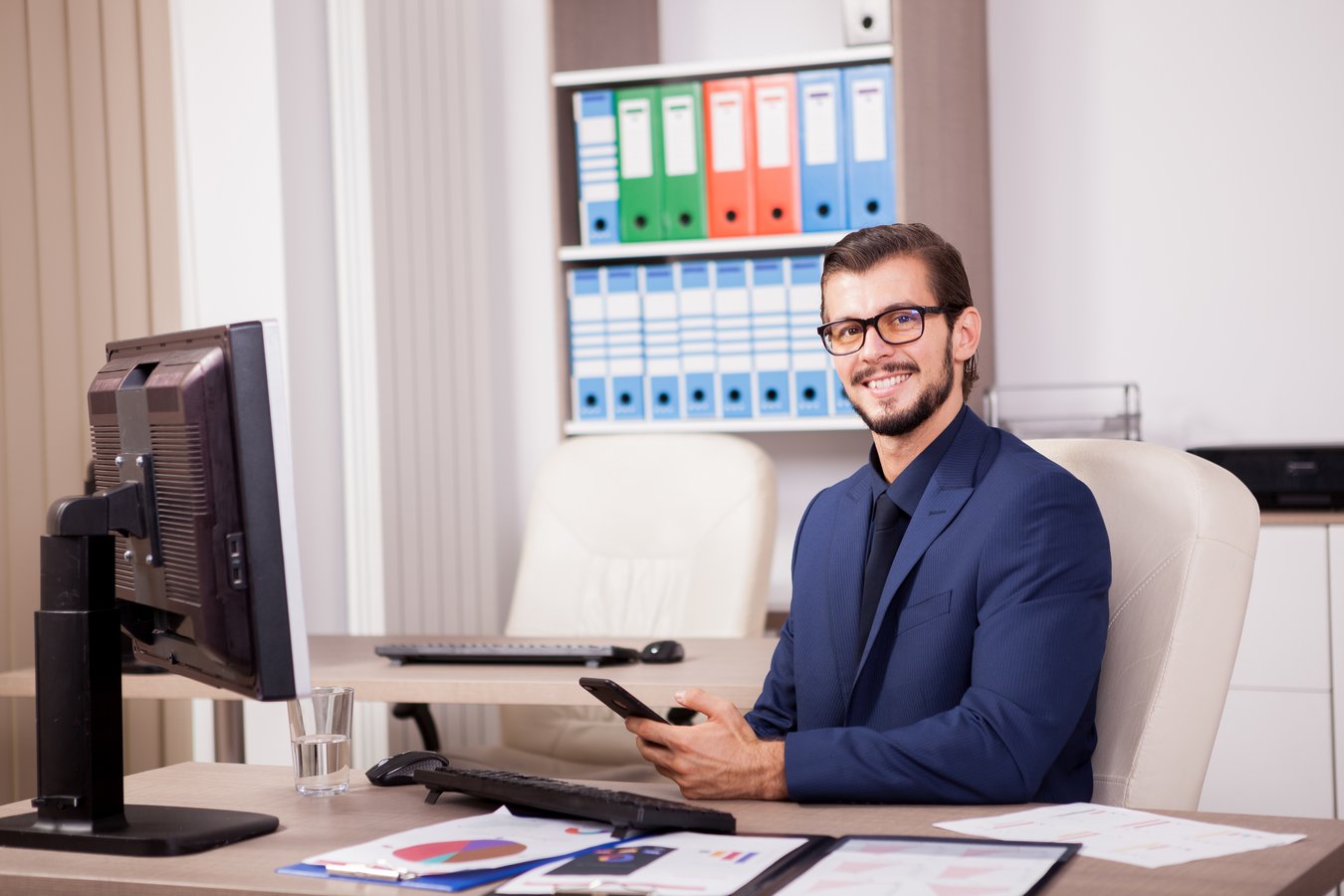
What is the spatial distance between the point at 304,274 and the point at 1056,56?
187 centimetres

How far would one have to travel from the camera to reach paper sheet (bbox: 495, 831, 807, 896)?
1.05 metres

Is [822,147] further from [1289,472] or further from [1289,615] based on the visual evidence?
[1289,615]

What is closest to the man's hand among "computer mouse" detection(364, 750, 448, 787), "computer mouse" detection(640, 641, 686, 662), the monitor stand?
"computer mouse" detection(364, 750, 448, 787)

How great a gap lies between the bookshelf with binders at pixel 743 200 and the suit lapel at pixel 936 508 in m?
1.57

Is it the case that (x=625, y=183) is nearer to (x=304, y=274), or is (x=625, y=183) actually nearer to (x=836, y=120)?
(x=836, y=120)

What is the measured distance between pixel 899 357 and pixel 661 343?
1728 mm

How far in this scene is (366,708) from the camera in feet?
10.4

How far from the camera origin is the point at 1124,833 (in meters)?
1.19

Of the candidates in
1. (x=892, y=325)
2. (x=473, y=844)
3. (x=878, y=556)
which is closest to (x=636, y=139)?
(x=892, y=325)

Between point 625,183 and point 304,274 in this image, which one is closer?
point 304,274

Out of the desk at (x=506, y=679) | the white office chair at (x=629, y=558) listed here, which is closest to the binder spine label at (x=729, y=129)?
the white office chair at (x=629, y=558)

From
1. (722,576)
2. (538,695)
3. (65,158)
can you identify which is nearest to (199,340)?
(538,695)

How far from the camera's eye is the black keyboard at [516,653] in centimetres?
222

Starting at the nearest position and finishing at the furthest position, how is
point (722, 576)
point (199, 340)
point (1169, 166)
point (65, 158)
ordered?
point (199, 340), point (722, 576), point (65, 158), point (1169, 166)
